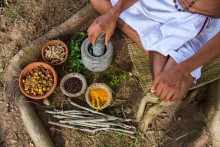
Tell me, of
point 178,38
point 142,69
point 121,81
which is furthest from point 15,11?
point 178,38

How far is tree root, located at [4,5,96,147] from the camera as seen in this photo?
2992 mm

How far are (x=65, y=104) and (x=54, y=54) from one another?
531mm

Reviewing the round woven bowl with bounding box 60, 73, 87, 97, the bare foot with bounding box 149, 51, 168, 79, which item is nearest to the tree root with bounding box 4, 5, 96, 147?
the round woven bowl with bounding box 60, 73, 87, 97

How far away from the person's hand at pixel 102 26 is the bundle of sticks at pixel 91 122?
3.09ft

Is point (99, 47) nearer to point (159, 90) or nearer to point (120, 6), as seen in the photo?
point (120, 6)

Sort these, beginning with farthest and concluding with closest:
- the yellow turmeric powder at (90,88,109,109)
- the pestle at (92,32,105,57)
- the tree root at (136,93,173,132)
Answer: the yellow turmeric powder at (90,88,109,109) < the pestle at (92,32,105,57) < the tree root at (136,93,173,132)

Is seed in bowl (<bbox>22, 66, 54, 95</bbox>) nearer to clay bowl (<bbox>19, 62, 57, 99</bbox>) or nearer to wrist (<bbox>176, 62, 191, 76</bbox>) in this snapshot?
clay bowl (<bbox>19, 62, 57, 99</bbox>)

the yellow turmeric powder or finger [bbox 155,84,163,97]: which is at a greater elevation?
finger [bbox 155,84,163,97]

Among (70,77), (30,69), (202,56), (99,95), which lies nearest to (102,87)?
(99,95)

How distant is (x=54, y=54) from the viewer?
323 centimetres

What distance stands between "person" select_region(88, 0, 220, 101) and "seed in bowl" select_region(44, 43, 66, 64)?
0.92 meters

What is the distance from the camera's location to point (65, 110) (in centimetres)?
315

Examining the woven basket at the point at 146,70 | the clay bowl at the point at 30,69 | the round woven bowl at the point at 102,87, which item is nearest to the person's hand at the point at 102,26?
the woven basket at the point at 146,70

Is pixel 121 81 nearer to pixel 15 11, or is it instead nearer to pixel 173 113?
pixel 173 113
